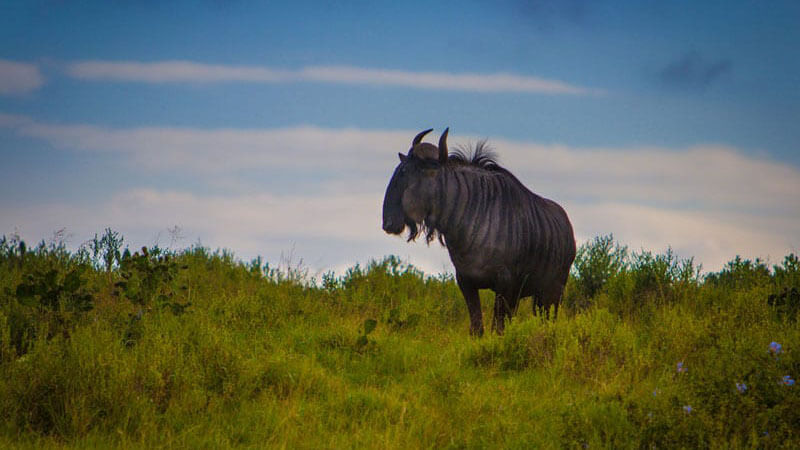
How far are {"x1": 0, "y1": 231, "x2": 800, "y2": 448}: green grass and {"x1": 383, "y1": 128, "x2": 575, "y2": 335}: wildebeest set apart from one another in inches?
32.9

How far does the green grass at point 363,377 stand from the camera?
5.66m

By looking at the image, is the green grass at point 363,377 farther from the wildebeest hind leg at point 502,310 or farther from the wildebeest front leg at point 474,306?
the wildebeest hind leg at point 502,310

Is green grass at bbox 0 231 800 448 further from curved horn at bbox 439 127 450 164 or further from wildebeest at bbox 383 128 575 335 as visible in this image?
curved horn at bbox 439 127 450 164

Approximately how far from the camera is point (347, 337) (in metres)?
8.46

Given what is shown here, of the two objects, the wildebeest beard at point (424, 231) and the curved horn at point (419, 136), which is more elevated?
the curved horn at point (419, 136)

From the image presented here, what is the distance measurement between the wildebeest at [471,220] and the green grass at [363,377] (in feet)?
2.74

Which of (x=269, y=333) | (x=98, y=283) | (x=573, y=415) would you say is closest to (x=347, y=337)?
(x=269, y=333)

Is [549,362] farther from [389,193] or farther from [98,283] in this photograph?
[98,283]

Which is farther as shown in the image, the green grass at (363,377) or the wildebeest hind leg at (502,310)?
the wildebeest hind leg at (502,310)

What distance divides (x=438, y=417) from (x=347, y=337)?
2420mm

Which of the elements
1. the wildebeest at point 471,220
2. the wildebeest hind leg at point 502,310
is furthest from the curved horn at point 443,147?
the wildebeest hind leg at point 502,310

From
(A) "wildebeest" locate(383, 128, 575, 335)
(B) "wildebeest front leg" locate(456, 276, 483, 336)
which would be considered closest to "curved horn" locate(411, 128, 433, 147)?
(A) "wildebeest" locate(383, 128, 575, 335)

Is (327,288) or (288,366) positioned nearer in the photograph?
(288,366)

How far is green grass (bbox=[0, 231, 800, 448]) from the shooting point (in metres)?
5.66
